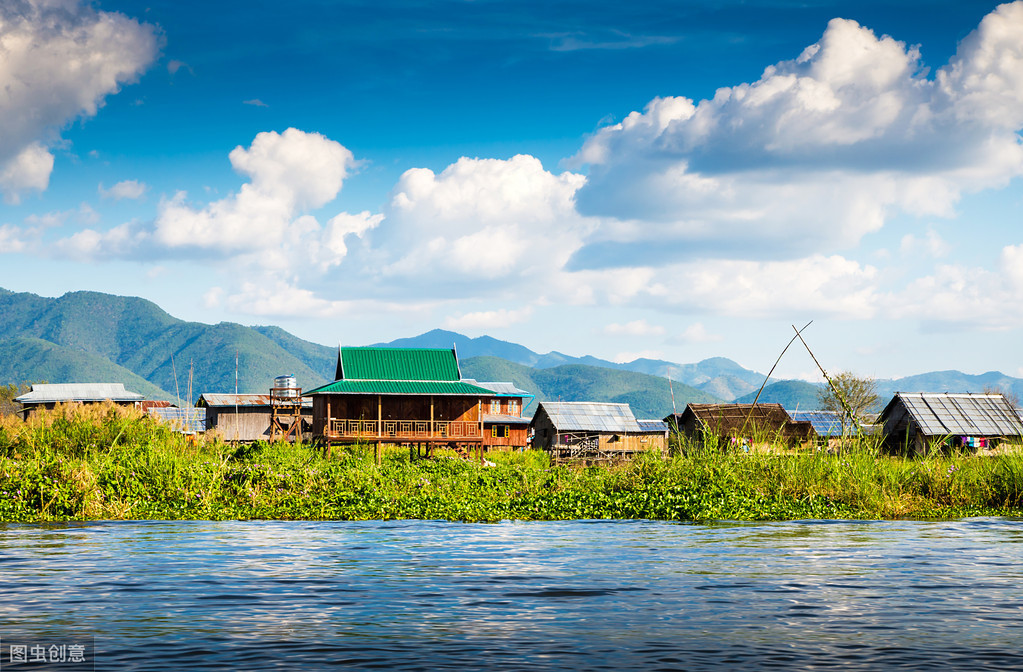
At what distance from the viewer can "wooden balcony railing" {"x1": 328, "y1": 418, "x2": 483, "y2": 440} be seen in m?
41.2

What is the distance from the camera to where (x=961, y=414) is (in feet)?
153

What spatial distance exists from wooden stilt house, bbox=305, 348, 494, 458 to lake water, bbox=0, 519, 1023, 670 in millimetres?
26801

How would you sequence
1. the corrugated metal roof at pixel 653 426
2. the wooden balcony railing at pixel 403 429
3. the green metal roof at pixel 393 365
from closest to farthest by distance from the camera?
the wooden balcony railing at pixel 403 429 → the green metal roof at pixel 393 365 → the corrugated metal roof at pixel 653 426

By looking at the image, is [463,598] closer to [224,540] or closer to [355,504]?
[224,540]

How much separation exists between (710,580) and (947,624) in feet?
9.22

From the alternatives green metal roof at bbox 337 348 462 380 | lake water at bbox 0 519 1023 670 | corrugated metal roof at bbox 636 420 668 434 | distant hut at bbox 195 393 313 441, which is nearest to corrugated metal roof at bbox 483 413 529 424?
corrugated metal roof at bbox 636 420 668 434

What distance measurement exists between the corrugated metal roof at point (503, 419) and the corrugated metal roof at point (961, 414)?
31.6 meters

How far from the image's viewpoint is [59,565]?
10.9 metres

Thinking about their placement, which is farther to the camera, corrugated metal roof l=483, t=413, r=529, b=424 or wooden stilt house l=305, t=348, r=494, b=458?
corrugated metal roof l=483, t=413, r=529, b=424

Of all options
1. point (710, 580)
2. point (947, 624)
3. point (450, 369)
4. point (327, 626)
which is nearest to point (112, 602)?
point (327, 626)

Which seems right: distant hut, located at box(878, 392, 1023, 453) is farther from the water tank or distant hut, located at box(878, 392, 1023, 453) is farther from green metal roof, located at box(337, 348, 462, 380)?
the water tank

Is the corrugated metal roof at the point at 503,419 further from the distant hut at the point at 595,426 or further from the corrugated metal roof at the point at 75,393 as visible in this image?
the corrugated metal roof at the point at 75,393

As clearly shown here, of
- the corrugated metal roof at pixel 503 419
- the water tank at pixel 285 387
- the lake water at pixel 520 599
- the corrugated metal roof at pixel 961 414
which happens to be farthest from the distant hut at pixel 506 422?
the lake water at pixel 520 599

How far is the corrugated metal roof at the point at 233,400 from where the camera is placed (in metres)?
72.4
